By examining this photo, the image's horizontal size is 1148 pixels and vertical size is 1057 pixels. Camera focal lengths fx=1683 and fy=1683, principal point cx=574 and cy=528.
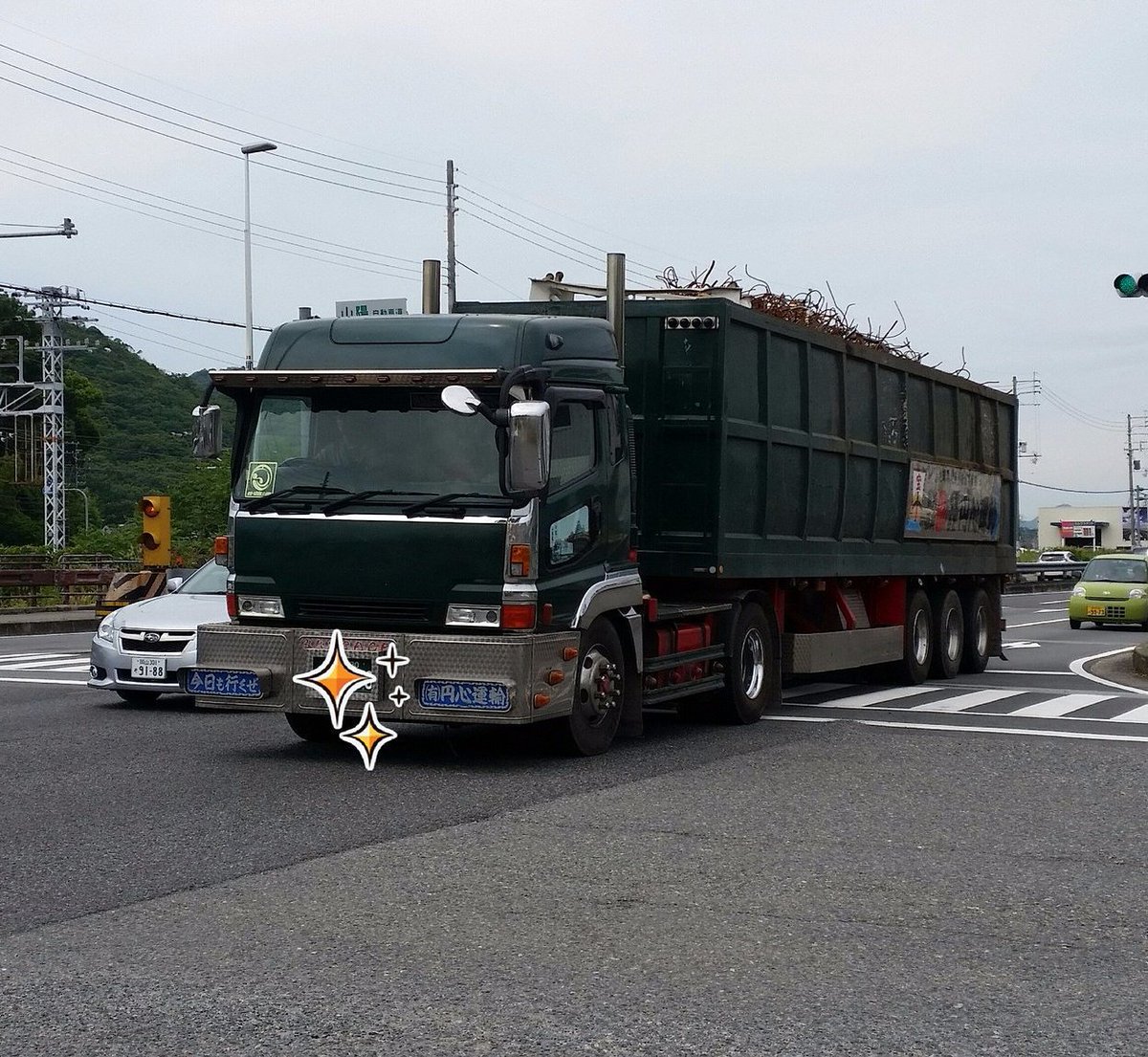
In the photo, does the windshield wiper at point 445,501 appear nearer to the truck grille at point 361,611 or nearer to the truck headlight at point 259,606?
the truck grille at point 361,611

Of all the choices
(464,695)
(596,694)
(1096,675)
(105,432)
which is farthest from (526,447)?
(105,432)

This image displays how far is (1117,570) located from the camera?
35.5 m

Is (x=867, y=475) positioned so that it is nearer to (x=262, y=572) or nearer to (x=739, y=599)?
(x=739, y=599)

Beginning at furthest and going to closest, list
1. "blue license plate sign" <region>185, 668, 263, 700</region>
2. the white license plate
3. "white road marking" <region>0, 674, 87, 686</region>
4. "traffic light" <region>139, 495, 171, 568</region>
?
"traffic light" <region>139, 495, 171, 568</region> < "white road marking" <region>0, 674, 87, 686</region> < the white license plate < "blue license plate sign" <region>185, 668, 263, 700</region>

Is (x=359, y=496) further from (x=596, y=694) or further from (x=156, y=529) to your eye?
(x=156, y=529)

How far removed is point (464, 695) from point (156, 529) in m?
17.0

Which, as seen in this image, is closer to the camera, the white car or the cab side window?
the cab side window

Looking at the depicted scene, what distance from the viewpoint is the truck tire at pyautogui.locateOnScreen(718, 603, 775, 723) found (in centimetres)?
1348

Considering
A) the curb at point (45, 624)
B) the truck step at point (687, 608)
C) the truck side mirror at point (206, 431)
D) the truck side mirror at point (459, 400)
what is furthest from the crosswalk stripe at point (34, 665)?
the truck side mirror at point (459, 400)

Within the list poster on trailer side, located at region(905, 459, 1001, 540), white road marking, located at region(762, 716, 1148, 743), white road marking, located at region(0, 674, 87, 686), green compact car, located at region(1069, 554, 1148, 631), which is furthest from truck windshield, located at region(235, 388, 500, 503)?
green compact car, located at region(1069, 554, 1148, 631)

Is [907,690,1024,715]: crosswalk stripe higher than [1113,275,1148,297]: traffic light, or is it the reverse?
[1113,275,1148,297]: traffic light

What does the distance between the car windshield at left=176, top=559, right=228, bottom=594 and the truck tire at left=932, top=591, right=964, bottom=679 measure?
26.3 ft
